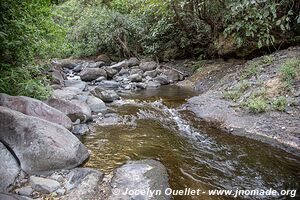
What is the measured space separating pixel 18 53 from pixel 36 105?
111cm

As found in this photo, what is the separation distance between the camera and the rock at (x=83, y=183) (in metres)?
3.31

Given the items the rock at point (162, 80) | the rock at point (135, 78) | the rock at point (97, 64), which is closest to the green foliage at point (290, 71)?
the rock at point (162, 80)

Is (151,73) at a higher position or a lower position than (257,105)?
lower

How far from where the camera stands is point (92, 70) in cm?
1222

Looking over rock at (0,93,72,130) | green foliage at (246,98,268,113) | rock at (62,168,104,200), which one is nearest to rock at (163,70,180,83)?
green foliage at (246,98,268,113)

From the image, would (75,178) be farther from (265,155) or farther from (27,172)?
(265,155)

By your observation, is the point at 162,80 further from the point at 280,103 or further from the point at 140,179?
the point at 140,179

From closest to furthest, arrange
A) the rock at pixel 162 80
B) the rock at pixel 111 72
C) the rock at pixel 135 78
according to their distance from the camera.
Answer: the rock at pixel 162 80 < the rock at pixel 135 78 < the rock at pixel 111 72

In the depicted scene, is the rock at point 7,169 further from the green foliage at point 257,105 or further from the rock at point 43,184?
the green foliage at point 257,105

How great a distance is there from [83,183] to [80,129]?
88.3 inches

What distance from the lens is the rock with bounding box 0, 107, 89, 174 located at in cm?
371

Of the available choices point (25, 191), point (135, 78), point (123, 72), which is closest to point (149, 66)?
point (123, 72)

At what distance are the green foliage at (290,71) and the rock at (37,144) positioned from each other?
192 inches

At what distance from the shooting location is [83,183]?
11.6 feet
